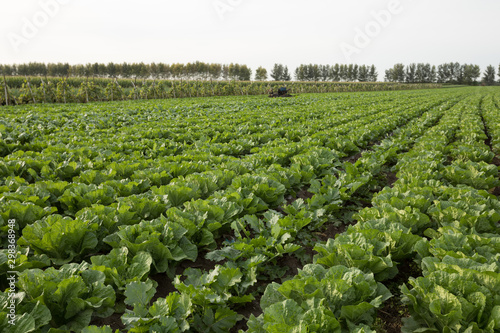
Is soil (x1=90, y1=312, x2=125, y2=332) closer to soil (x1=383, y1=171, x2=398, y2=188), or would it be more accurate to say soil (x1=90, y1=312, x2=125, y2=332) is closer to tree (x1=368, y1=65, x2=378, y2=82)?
soil (x1=383, y1=171, x2=398, y2=188)

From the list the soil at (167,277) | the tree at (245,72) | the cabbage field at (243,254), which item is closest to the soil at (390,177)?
the cabbage field at (243,254)

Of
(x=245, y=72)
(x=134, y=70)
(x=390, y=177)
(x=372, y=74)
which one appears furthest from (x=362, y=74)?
(x=390, y=177)

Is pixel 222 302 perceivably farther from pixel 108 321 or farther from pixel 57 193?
pixel 57 193

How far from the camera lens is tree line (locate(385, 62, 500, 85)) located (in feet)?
401

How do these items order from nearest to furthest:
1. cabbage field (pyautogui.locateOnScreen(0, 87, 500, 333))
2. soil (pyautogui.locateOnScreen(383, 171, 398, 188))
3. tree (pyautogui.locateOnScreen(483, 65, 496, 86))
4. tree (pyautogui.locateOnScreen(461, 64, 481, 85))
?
cabbage field (pyautogui.locateOnScreen(0, 87, 500, 333)) < soil (pyautogui.locateOnScreen(383, 171, 398, 188)) < tree (pyautogui.locateOnScreen(461, 64, 481, 85)) < tree (pyautogui.locateOnScreen(483, 65, 496, 86))

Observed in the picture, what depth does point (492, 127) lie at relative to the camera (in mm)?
13539

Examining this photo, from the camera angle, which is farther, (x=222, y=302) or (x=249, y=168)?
(x=249, y=168)

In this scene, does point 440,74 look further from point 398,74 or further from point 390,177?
point 390,177

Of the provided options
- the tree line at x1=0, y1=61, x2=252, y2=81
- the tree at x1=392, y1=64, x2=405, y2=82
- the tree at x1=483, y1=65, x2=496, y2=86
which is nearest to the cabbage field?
the tree line at x1=0, y1=61, x2=252, y2=81

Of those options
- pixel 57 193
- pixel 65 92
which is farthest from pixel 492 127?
pixel 65 92

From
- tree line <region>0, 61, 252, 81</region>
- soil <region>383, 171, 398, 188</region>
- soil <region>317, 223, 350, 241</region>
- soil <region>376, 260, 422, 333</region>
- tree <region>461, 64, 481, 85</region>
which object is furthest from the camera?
tree <region>461, 64, 481, 85</region>

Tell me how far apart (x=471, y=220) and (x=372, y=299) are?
212 cm

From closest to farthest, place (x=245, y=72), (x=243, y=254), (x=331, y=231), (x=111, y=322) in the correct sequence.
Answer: (x=111, y=322), (x=243, y=254), (x=331, y=231), (x=245, y=72)

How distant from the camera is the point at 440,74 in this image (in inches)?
5300
